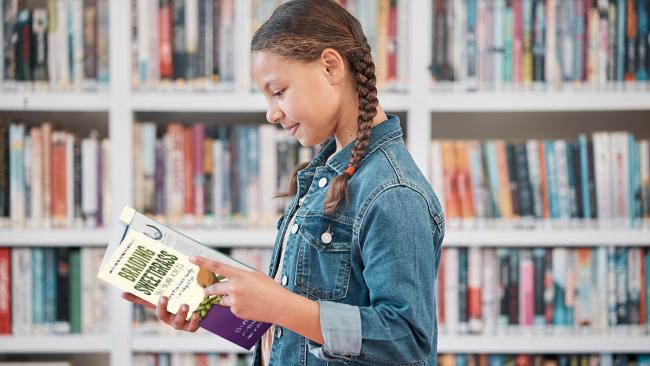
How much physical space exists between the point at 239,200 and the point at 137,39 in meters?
0.48

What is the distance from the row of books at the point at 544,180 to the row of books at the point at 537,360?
346 mm

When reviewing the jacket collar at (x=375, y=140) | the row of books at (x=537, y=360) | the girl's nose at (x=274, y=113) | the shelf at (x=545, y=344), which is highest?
the girl's nose at (x=274, y=113)

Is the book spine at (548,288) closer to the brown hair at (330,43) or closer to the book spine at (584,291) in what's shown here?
the book spine at (584,291)

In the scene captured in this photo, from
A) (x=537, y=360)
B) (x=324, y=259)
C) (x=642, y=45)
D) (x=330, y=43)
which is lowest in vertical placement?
(x=537, y=360)

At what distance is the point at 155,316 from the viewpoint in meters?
1.86

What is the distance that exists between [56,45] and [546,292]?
1.41 meters

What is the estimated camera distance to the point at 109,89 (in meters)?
1.82

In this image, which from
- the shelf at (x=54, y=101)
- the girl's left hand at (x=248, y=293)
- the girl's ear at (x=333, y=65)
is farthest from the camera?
the shelf at (x=54, y=101)

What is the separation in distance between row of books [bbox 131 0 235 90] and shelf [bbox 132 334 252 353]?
0.64 m

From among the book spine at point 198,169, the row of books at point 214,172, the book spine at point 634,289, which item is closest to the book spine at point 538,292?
the book spine at point 634,289

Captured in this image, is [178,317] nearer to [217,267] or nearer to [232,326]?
[232,326]

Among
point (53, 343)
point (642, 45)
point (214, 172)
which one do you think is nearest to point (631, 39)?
point (642, 45)

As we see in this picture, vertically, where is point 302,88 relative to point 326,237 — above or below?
above

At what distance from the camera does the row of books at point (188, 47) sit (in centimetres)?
183
